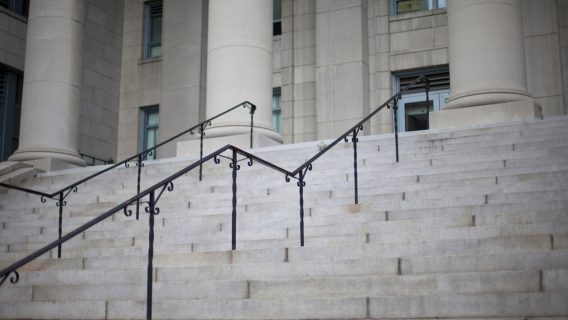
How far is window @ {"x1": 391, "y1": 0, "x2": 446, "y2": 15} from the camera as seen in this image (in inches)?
888

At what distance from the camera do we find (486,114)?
47.0ft

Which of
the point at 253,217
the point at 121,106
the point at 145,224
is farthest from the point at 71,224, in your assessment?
the point at 121,106

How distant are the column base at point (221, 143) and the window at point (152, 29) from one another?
34.9 feet

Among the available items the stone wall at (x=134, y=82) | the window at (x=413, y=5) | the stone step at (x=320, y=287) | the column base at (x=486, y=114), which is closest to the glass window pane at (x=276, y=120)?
the stone wall at (x=134, y=82)

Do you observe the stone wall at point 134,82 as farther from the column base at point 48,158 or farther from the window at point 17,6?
the column base at point 48,158

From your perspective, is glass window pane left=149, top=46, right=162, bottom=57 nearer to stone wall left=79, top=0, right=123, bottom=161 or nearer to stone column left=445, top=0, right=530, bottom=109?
stone wall left=79, top=0, right=123, bottom=161

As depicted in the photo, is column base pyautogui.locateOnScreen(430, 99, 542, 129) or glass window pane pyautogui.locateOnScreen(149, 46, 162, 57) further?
glass window pane pyautogui.locateOnScreen(149, 46, 162, 57)

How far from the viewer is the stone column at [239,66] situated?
16.6m

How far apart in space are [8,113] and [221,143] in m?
10.5

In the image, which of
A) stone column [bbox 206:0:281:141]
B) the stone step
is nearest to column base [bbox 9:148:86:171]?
A: stone column [bbox 206:0:281:141]

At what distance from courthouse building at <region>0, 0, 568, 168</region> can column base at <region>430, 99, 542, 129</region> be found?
0.8 inches

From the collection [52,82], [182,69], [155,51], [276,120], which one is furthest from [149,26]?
[52,82]

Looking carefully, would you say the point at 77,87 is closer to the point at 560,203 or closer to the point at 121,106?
the point at 121,106

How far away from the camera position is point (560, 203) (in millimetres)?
8555
